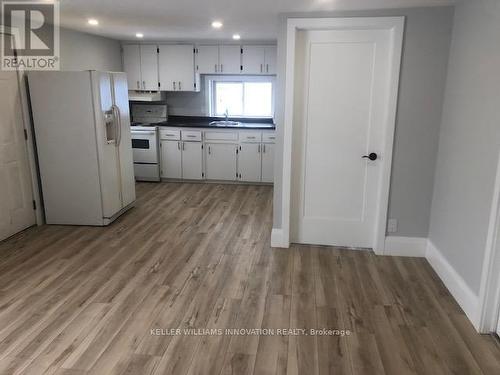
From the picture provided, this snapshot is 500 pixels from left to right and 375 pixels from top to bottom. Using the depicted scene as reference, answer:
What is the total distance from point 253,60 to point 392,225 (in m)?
3.63

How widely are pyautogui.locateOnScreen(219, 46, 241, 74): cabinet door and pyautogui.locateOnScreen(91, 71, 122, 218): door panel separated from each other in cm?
226

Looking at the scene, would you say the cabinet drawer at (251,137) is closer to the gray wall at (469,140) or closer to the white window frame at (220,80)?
the white window frame at (220,80)

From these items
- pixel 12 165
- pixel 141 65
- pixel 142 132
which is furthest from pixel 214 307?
pixel 141 65

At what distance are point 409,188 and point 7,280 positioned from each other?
11.8 feet

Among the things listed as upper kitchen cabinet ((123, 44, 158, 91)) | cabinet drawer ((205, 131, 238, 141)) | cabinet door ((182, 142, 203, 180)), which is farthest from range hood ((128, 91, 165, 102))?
cabinet drawer ((205, 131, 238, 141))

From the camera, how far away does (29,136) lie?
13.9ft

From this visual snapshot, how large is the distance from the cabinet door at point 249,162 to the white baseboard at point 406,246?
2831 millimetres

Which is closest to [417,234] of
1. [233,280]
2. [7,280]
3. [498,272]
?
[498,272]

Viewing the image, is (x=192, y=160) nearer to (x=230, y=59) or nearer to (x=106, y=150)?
(x=230, y=59)

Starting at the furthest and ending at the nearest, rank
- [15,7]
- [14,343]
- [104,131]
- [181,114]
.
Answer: [181,114] → [104,131] → [15,7] → [14,343]

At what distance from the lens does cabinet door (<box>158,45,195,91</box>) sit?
6.17m

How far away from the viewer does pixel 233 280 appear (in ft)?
10.5

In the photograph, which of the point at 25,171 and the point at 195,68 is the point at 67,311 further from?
the point at 195,68

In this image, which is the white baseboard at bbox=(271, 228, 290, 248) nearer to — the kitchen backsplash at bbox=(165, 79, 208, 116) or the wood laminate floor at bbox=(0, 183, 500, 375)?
the wood laminate floor at bbox=(0, 183, 500, 375)
